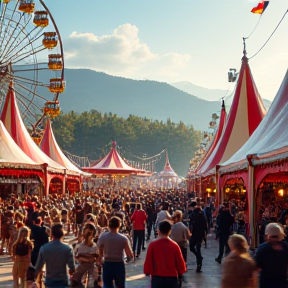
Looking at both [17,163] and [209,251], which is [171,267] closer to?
[209,251]

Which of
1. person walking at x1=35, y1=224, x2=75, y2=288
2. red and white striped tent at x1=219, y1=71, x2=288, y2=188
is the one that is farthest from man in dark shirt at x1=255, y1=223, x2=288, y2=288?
red and white striped tent at x1=219, y1=71, x2=288, y2=188

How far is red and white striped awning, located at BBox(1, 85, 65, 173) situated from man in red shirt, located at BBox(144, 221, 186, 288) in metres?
19.0

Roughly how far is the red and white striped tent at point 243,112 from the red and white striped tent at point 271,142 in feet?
19.4

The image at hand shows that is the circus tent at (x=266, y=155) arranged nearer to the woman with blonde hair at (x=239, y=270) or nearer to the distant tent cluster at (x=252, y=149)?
the distant tent cluster at (x=252, y=149)

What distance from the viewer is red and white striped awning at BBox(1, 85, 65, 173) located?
83.0 ft

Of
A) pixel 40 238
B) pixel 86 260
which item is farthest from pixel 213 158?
pixel 86 260

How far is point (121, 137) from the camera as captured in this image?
105 metres

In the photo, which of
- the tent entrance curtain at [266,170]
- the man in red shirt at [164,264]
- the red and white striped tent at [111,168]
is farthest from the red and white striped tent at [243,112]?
the red and white striped tent at [111,168]

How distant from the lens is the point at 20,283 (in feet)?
27.9

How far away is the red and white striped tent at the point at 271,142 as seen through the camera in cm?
1095

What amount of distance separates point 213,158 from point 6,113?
981 cm

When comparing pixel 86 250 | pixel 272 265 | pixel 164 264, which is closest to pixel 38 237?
pixel 86 250

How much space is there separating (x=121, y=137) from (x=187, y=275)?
94.2m

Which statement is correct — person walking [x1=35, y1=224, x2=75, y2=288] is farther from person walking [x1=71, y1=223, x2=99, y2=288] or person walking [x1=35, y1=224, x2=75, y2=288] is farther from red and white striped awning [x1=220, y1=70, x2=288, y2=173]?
red and white striped awning [x1=220, y1=70, x2=288, y2=173]
